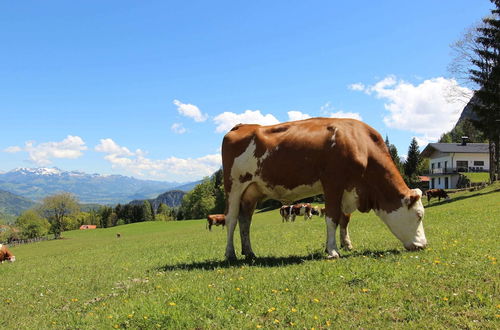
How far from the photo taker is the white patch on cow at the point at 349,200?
10289 mm

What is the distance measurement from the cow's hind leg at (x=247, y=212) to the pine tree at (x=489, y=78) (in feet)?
133

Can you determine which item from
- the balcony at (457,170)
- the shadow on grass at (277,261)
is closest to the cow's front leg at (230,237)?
the shadow on grass at (277,261)

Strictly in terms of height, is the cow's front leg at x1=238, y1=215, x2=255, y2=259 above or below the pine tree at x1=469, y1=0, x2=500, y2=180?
below

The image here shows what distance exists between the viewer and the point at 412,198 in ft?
32.3

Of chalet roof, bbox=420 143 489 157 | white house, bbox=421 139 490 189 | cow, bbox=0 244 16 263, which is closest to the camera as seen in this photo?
cow, bbox=0 244 16 263

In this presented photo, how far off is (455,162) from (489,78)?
45.7 m

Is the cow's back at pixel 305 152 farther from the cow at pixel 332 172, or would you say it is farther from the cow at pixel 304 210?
the cow at pixel 304 210

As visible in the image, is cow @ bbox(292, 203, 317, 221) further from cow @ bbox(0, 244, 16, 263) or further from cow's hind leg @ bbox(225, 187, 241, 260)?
cow's hind leg @ bbox(225, 187, 241, 260)

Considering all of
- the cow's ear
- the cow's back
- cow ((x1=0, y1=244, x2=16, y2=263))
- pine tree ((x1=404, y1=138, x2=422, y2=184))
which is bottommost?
cow ((x1=0, y1=244, x2=16, y2=263))

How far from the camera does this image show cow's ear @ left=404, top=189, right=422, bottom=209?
386 inches

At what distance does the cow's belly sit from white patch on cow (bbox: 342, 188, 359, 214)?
25.2 inches

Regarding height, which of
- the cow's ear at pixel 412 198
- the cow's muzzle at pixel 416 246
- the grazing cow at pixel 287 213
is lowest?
the grazing cow at pixel 287 213

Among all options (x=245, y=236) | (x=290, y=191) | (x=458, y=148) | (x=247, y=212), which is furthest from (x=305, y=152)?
(x=458, y=148)

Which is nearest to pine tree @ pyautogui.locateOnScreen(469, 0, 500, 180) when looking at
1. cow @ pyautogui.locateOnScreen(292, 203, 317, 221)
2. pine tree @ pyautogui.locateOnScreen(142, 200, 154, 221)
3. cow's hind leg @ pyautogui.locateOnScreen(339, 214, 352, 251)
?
cow @ pyautogui.locateOnScreen(292, 203, 317, 221)
